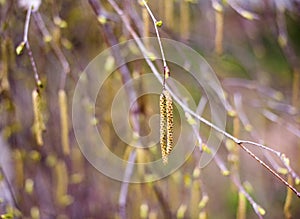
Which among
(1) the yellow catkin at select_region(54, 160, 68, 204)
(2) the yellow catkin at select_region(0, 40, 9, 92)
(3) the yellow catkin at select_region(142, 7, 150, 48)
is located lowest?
(1) the yellow catkin at select_region(54, 160, 68, 204)

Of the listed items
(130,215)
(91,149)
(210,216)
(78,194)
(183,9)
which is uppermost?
(183,9)

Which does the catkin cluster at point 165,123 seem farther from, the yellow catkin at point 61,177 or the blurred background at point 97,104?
the yellow catkin at point 61,177

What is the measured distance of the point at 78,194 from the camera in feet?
6.63

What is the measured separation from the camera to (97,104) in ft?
6.30

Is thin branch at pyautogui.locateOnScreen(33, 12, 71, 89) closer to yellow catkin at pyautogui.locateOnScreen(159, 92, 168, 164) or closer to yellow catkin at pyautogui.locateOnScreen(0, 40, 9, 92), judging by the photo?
yellow catkin at pyautogui.locateOnScreen(0, 40, 9, 92)

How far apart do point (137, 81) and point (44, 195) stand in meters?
0.85

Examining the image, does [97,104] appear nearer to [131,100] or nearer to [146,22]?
[131,100]

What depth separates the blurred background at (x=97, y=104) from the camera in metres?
1.34

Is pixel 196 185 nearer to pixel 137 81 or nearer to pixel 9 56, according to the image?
pixel 137 81

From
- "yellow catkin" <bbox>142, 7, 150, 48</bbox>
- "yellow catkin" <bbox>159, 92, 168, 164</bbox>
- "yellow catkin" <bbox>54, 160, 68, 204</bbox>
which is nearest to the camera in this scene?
"yellow catkin" <bbox>159, 92, 168, 164</bbox>

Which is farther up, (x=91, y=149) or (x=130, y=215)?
(x=91, y=149)

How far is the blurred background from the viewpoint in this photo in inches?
52.7

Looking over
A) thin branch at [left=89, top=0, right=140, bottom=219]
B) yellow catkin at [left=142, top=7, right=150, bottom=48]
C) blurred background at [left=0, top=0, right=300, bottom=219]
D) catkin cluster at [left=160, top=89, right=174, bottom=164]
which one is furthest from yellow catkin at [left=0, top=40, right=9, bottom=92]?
catkin cluster at [left=160, top=89, right=174, bottom=164]

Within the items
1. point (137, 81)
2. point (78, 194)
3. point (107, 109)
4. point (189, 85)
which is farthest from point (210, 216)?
point (137, 81)
